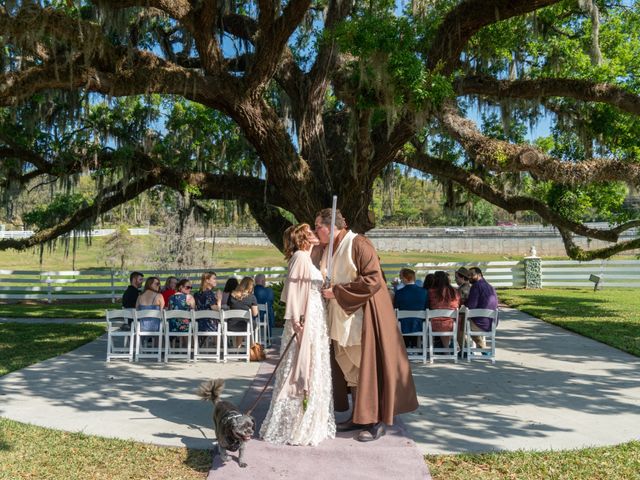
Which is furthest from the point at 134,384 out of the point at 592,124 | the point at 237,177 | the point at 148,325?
the point at 592,124

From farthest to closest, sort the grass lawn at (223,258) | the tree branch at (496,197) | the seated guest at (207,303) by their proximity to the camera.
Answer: the grass lawn at (223,258), the tree branch at (496,197), the seated guest at (207,303)

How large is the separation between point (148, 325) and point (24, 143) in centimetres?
461

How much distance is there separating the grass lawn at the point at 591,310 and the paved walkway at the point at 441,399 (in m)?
1.86

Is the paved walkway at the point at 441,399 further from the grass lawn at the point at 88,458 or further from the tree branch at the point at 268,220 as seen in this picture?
the tree branch at the point at 268,220

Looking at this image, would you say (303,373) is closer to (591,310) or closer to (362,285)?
(362,285)

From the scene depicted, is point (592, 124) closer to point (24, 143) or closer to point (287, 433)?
point (287, 433)

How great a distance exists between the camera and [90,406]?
20.2 feet

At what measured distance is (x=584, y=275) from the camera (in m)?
22.9

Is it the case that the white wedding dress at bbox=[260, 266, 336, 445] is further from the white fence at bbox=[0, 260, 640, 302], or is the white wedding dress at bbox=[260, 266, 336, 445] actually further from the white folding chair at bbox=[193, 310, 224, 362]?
the white fence at bbox=[0, 260, 640, 302]

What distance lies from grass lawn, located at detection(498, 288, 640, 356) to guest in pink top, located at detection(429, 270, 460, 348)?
2973 mm

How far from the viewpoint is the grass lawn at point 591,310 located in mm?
11109

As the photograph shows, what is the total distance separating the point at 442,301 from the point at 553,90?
12.5 ft

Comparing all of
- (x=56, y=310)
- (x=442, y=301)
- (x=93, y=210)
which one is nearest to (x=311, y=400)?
(x=442, y=301)

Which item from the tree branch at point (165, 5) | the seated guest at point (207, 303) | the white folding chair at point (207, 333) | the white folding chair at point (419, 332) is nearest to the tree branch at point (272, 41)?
the tree branch at point (165, 5)
